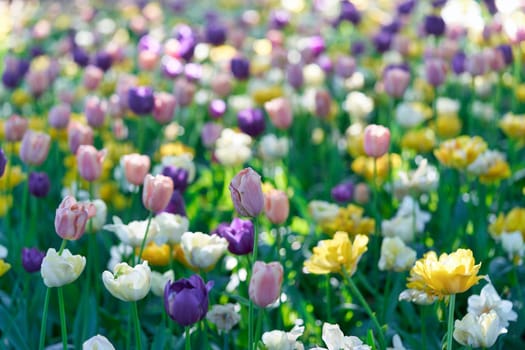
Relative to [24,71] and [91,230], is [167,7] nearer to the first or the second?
[24,71]

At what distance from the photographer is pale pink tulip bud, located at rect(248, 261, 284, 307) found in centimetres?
147

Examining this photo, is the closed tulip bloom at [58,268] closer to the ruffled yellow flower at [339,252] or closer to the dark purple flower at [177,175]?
the ruffled yellow flower at [339,252]

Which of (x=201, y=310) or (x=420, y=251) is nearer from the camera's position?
(x=201, y=310)

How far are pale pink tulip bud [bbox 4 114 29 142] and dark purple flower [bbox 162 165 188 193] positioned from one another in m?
0.67

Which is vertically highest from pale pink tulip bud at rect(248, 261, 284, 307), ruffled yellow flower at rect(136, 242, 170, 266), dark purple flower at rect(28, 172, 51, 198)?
pale pink tulip bud at rect(248, 261, 284, 307)

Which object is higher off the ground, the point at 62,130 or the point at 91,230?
the point at 91,230

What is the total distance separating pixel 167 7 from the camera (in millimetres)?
7301

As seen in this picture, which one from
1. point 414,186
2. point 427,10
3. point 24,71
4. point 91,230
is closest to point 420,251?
point 414,186

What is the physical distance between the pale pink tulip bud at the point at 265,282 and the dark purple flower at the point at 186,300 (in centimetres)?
9

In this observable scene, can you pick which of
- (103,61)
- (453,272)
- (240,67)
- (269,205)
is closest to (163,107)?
(240,67)

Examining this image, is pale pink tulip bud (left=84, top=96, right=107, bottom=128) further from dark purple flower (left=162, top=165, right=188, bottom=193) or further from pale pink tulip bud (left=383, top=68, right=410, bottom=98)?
pale pink tulip bud (left=383, top=68, right=410, bottom=98)

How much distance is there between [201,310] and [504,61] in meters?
2.49

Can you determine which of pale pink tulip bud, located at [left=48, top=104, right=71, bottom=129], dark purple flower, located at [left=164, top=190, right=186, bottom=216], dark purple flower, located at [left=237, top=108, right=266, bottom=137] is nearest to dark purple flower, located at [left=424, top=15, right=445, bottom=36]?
dark purple flower, located at [left=237, top=108, right=266, bottom=137]

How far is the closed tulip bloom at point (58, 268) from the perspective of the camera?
5.13 ft
